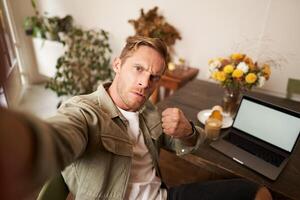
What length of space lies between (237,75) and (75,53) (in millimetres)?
2057

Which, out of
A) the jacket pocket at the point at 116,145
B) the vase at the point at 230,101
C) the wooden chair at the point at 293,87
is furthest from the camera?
the wooden chair at the point at 293,87

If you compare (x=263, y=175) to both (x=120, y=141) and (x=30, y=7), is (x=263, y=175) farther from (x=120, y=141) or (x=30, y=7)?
(x=30, y=7)

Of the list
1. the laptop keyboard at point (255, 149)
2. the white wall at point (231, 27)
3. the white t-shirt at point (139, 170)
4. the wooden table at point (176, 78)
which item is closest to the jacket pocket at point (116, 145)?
the white t-shirt at point (139, 170)

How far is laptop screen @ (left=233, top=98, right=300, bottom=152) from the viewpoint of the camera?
108cm

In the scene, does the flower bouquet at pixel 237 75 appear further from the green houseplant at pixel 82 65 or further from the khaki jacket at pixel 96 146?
A: the green houseplant at pixel 82 65

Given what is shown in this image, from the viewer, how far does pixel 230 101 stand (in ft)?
4.90

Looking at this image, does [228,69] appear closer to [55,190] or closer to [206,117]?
[206,117]

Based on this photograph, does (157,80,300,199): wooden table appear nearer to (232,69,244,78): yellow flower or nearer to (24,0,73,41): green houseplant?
(232,69,244,78): yellow flower

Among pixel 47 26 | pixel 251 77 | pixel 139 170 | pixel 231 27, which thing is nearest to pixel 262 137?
pixel 251 77

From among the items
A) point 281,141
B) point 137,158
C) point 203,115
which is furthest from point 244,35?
point 137,158

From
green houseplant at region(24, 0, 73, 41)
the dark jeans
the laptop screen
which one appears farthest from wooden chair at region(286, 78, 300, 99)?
green houseplant at region(24, 0, 73, 41)

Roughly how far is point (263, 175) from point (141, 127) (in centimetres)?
58

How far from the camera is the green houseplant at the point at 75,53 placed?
278 centimetres

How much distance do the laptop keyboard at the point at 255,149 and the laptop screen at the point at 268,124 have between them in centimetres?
→ 5
